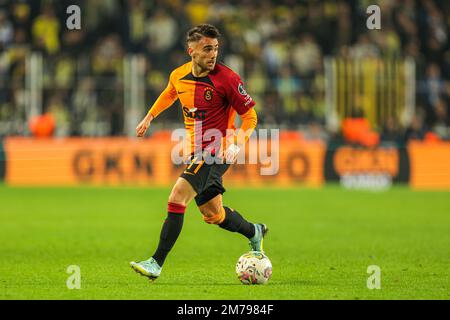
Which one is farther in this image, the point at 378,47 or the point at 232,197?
the point at 378,47

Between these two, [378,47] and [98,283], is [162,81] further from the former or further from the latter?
[98,283]

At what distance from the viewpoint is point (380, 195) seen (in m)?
21.5

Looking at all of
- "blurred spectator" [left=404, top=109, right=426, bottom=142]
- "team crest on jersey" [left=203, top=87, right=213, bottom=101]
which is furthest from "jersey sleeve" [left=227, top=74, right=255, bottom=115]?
"blurred spectator" [left=404, top=109, right=426, bottom=142]

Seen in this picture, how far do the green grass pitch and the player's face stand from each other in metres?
2.03

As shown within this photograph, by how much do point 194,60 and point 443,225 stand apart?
Answer: 7480 millimetres

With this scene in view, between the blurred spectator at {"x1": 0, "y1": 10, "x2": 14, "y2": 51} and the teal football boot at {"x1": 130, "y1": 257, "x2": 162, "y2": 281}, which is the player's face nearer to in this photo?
the teal football boot at {"x1": 130, "y1": 257, "x2": 162, "y2": 281}

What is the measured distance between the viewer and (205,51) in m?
9.73

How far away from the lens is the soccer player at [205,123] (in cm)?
970

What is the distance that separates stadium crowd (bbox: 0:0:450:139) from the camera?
23.2 metres

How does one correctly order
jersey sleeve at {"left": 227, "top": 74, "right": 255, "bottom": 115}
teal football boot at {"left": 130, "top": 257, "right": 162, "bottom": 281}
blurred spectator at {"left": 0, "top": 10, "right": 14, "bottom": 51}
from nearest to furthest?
teal football boot at {"left": 130, "top": 257, "right": 162, "bottom": 281}
jersey sleeve at {"left": 227, "top": 74, "right": 255, "bottom": 115}
blurred spectator at {"left": 0, "top": 10, "right": 14, "bottom": 51}

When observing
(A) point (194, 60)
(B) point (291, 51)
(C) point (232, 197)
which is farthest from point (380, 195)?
(A) point (194, 60)

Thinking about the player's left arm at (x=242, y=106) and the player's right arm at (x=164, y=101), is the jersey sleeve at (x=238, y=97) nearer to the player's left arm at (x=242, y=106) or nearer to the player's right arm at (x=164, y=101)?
the player's left arm at (x=242, y=106)

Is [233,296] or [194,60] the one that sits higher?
[194,60]

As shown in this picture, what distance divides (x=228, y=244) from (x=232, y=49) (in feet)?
37.6
